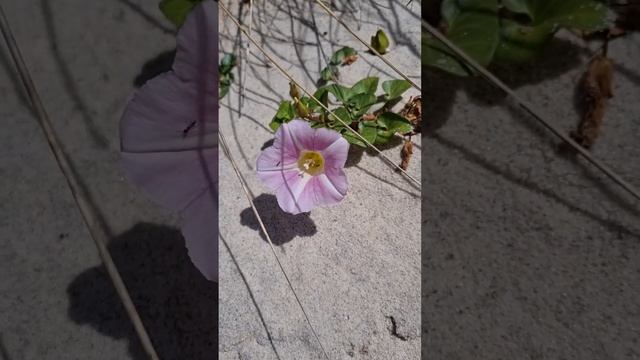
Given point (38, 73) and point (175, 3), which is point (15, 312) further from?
point (175, 3)

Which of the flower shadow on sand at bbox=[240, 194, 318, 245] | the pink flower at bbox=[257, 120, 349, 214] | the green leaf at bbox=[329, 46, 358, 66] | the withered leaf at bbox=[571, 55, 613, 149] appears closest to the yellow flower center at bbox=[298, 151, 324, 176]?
the pink flower at bbox=[257, 120, 349, 214]

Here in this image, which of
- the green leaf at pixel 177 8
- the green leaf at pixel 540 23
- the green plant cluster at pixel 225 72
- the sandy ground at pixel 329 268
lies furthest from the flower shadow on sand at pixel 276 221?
the green leaf at pixel 540 23

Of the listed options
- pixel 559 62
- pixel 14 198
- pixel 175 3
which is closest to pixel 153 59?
pixel 175 3

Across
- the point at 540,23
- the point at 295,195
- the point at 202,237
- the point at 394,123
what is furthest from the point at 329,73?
the point at 540,23

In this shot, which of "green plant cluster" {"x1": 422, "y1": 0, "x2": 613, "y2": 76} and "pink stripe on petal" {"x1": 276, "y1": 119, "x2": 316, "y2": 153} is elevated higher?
"green plant cluster" {"x1": 422, "y1": 0, "x2": 613, "y2": 76}

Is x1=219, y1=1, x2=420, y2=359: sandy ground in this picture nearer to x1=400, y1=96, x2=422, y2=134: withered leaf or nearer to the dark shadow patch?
x1=400, y1=96, x2=422, y2=134: withered leaf

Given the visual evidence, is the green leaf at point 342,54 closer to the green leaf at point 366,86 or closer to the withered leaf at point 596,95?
the green leaf at point 366,86
